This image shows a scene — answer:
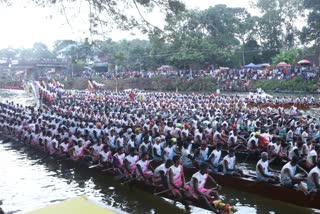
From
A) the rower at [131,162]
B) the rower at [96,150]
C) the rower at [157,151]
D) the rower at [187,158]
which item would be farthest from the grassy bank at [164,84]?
the rower at [131,162]

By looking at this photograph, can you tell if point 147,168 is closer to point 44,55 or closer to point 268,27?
point 268,27

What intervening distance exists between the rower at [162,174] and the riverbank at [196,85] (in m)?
24.0

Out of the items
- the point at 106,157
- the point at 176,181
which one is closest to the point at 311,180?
the point at 176,181

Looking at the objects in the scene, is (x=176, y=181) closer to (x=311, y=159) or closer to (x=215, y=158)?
(x=215, y=158)

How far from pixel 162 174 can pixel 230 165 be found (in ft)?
6.03

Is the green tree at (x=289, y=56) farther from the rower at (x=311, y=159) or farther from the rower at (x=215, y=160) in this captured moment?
the rower at (x=215, y=160)

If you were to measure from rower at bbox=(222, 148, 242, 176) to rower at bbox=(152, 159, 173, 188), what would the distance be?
1.53 m

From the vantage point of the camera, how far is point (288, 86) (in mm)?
32938

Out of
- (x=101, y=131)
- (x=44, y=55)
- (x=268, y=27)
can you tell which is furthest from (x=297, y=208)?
(x=44, y=55)

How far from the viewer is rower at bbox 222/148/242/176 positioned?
988 cm

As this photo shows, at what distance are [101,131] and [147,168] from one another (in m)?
5.56

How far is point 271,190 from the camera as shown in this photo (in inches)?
358

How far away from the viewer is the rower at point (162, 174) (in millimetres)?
9203

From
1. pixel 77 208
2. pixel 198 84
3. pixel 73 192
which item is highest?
pixel 198 84
